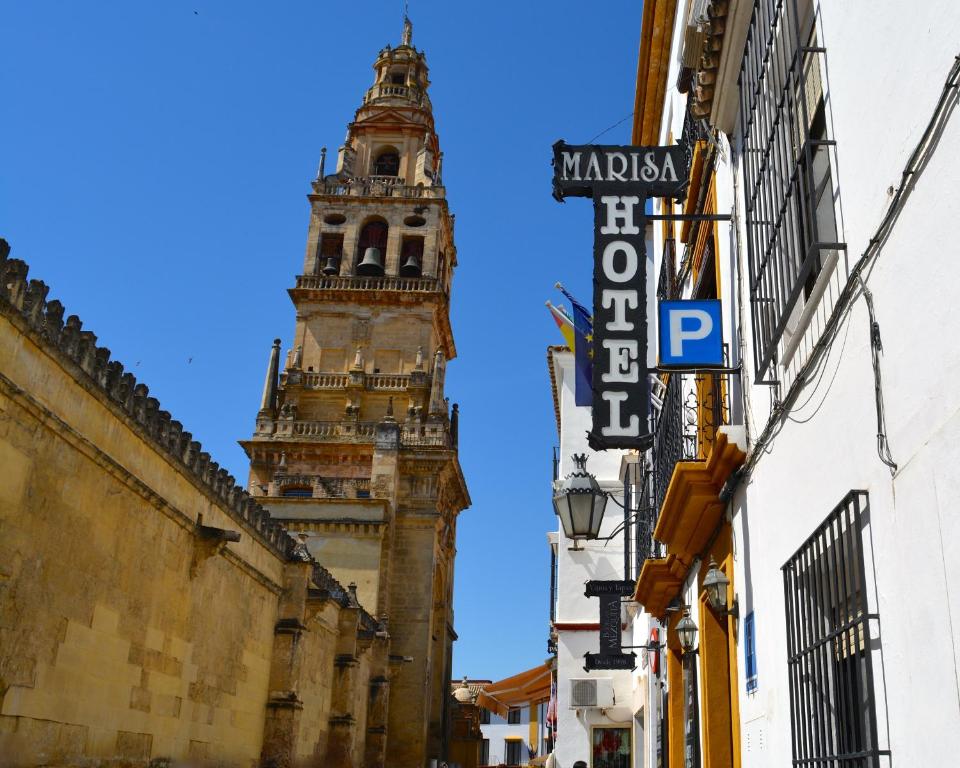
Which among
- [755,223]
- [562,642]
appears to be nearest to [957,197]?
[755,223]

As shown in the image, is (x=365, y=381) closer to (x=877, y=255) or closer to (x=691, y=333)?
(x=691, y=333)

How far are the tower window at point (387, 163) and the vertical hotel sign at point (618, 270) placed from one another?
39.7 metres

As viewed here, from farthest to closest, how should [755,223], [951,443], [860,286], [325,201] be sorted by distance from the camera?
[325,201]
[755,223]
[860,286]
[951,443]

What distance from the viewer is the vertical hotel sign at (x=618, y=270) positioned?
23.8 ft

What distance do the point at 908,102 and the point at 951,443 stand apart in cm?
134

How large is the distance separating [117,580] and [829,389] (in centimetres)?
882

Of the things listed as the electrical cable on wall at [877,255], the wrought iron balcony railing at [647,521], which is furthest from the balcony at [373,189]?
the electrical cable on wall at [877,255]

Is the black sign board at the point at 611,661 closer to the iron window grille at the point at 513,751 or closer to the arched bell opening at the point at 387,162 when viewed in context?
the arched bell opening at the point at 387,162

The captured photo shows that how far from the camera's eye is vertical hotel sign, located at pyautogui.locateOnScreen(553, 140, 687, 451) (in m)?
7.25

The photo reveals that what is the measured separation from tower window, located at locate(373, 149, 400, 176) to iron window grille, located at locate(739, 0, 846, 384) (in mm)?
41449

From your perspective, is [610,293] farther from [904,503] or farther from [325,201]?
[325,201]

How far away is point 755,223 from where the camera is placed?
578 cm

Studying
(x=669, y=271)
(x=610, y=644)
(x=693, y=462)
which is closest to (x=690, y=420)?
(x=693, y=462)

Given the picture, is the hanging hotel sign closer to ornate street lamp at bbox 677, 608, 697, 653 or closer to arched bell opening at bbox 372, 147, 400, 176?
ornate street lamp at bbox 677, 608, 697, 653
